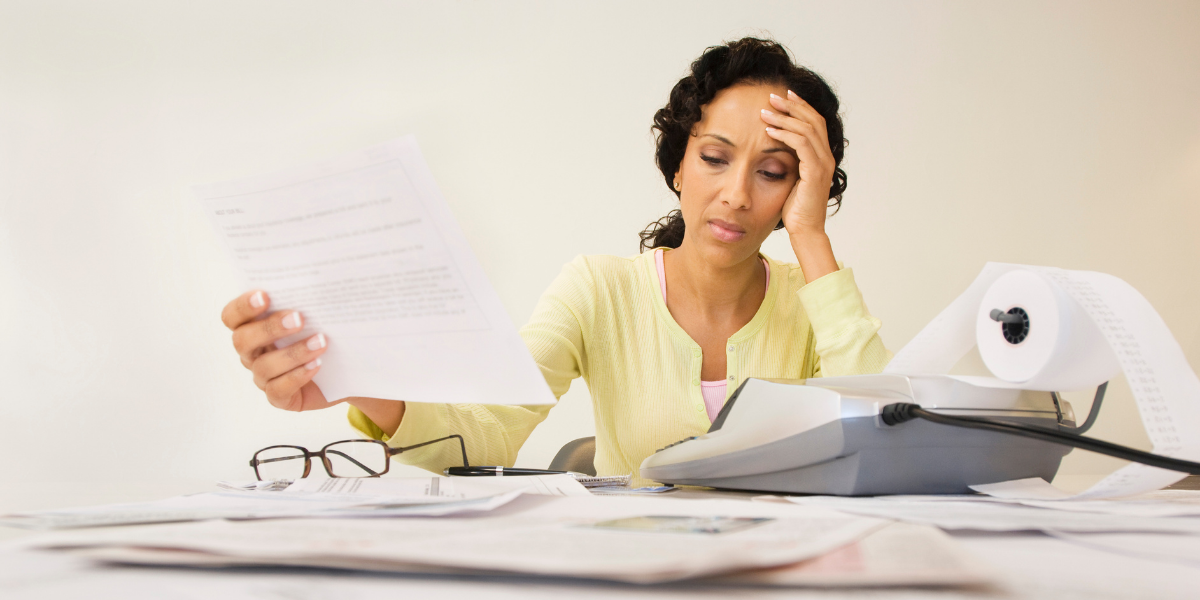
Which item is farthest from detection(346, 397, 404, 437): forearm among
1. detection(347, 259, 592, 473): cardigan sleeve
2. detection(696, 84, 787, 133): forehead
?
detection(696, 84, 787, 133): forehead

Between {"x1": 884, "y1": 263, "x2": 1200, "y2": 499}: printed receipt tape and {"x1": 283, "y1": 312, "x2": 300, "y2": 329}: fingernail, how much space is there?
57cm

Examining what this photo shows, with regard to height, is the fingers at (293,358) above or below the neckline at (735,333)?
below

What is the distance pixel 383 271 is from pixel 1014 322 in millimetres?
491

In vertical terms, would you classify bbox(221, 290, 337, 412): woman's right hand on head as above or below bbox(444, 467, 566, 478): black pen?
above

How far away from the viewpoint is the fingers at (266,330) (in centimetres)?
58

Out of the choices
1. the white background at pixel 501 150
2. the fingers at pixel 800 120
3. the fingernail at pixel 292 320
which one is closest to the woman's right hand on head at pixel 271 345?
the fingernail at pixel 292 320

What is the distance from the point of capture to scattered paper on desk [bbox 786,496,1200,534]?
0.34 meters

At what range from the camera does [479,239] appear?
2076 mm

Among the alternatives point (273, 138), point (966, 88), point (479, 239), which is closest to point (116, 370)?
point (273, 138)

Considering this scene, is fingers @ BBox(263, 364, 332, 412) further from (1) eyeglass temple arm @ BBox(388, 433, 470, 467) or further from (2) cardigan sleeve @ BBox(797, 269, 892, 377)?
(2) cardigan sleeve @ BBox(797, 269, 892, 377)

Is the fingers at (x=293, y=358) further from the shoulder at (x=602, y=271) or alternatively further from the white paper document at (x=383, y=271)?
the shoulder at (x=602, y=271)

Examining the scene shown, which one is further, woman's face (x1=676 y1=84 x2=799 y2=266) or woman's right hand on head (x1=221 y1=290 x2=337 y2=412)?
woman's face (x1=676 y1=84 x2=799 y2=266)

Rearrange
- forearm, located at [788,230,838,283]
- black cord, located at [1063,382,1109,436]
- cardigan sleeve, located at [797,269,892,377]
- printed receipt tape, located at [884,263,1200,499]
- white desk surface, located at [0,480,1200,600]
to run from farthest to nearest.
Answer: forearm, located at [788,230,838,283] → cardigan sleeve, located at [797,269,892,377] → black cord, located at [1063,382,1109,436] → printed receipt tape, located at [884,263,1200,499] → white desk surface, located at [0,480,1200,600]

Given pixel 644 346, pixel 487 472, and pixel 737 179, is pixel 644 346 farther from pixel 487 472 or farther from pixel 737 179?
pixel 487 472
